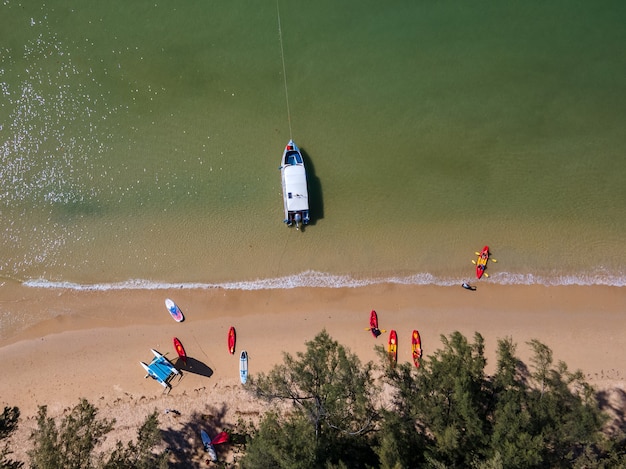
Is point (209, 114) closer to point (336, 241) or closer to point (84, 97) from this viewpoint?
point (84, 97)

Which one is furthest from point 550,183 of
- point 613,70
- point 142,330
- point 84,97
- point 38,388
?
point 38,388

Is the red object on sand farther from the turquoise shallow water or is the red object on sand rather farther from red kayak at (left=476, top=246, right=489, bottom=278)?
red kayak at (left=476, top=246, right=489, bottom=278)

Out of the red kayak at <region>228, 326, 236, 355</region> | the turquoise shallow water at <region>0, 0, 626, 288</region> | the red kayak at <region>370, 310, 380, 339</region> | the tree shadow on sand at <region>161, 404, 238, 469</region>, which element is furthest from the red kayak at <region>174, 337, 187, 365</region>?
the red kayak at <region>370, 310, 380, 339</region>

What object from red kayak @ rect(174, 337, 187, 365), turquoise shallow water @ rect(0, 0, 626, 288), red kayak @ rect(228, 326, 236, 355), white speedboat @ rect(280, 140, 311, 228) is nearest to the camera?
red kayak @ rect(174, 337, 187, 365)

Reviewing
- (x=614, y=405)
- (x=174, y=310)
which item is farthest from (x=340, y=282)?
(x=614, y=405)

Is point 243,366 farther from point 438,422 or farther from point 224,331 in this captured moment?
point 438,422

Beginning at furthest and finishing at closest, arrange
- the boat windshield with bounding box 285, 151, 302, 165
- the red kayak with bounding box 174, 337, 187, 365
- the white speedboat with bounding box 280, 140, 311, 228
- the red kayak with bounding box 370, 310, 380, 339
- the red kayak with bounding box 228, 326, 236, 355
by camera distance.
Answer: the boat windshield with bounding box 285, 151, 302, 165 → the white speedboat with bounding box 280, 140, 311, 228 → the red kayak with bounding box 370, 310, 380, 339 → the red kayak with bounding box 228, 326, 236, 355 → the red kayak with bounding box 174, 337, 187, 365

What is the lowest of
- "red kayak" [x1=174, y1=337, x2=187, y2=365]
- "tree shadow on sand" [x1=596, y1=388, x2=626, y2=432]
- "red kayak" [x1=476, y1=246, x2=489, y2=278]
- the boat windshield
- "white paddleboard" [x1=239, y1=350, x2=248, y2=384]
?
"tree shadow on sand" [x1=596, y1=388, x2=626, y2=432]
